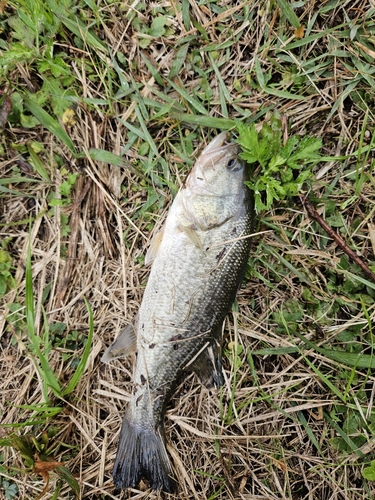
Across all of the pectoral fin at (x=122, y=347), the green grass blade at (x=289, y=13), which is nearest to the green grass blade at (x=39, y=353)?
the pectoral fin at (x=122, y=347)

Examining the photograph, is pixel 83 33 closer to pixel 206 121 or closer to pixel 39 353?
pixel 206 121

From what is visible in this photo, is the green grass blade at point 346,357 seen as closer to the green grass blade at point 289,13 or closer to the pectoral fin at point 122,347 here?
the pectoral fin at point 122,347

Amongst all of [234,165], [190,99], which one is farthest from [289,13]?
[234,165]

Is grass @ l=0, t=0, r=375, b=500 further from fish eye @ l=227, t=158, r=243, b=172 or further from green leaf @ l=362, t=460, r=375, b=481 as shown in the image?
fish eye @ l=227, t=158, r=243, b=172

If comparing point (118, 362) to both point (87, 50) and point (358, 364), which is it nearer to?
point (358, 364)

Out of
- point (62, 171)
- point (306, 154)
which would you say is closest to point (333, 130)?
point (306, 154)

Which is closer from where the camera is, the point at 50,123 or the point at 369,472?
the point at 369,472

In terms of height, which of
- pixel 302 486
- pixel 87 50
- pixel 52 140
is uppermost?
pixel 87 50
